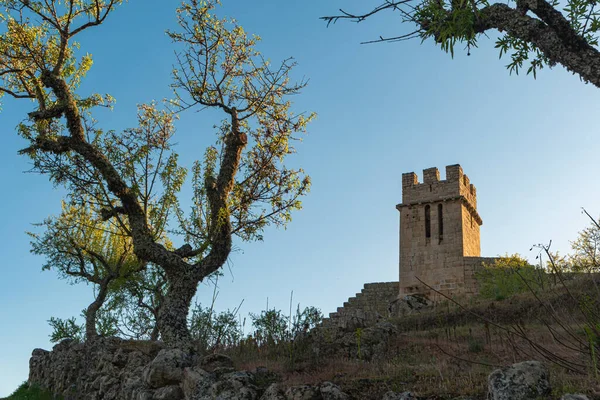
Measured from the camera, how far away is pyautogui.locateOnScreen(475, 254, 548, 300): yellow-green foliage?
20.9 meters

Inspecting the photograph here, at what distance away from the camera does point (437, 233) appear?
31.8m

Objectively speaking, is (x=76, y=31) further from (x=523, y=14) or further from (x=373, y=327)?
(x=523, y=14)

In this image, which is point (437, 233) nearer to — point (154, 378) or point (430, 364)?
point (430, 364)

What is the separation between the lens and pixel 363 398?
304 inches

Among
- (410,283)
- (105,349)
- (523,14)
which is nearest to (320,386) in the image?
(523,14)

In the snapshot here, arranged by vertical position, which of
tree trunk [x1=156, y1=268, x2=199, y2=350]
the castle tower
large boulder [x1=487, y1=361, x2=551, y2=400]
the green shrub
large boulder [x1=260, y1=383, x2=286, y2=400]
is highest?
the castle tower

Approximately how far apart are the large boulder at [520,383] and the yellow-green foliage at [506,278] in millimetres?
11334

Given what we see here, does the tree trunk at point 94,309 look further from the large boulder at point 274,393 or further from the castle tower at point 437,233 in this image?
the castle tower at point 437,233

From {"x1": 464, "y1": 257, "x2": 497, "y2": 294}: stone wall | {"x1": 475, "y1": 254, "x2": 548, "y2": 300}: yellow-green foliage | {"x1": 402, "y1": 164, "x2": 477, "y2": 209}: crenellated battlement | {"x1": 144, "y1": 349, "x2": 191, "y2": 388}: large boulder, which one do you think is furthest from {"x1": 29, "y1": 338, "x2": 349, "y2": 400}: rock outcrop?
{"x1": 402, "y1": 164, "x2": 477, "y2": 209}: crenellated battlement

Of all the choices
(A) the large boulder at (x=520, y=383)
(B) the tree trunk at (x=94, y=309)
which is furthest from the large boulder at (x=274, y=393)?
(B) the tree trunk at (x=94, y=309)

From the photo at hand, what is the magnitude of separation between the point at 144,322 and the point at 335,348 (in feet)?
38.2

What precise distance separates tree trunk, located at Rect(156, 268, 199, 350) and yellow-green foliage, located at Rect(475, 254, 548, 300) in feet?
32.6


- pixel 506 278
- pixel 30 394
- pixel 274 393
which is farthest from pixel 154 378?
pixel 506 278

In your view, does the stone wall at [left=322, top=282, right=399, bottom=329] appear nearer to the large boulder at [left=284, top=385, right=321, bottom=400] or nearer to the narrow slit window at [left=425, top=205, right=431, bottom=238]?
the narrow slit window at [left=425, top=205, right=431, bottom=238]
